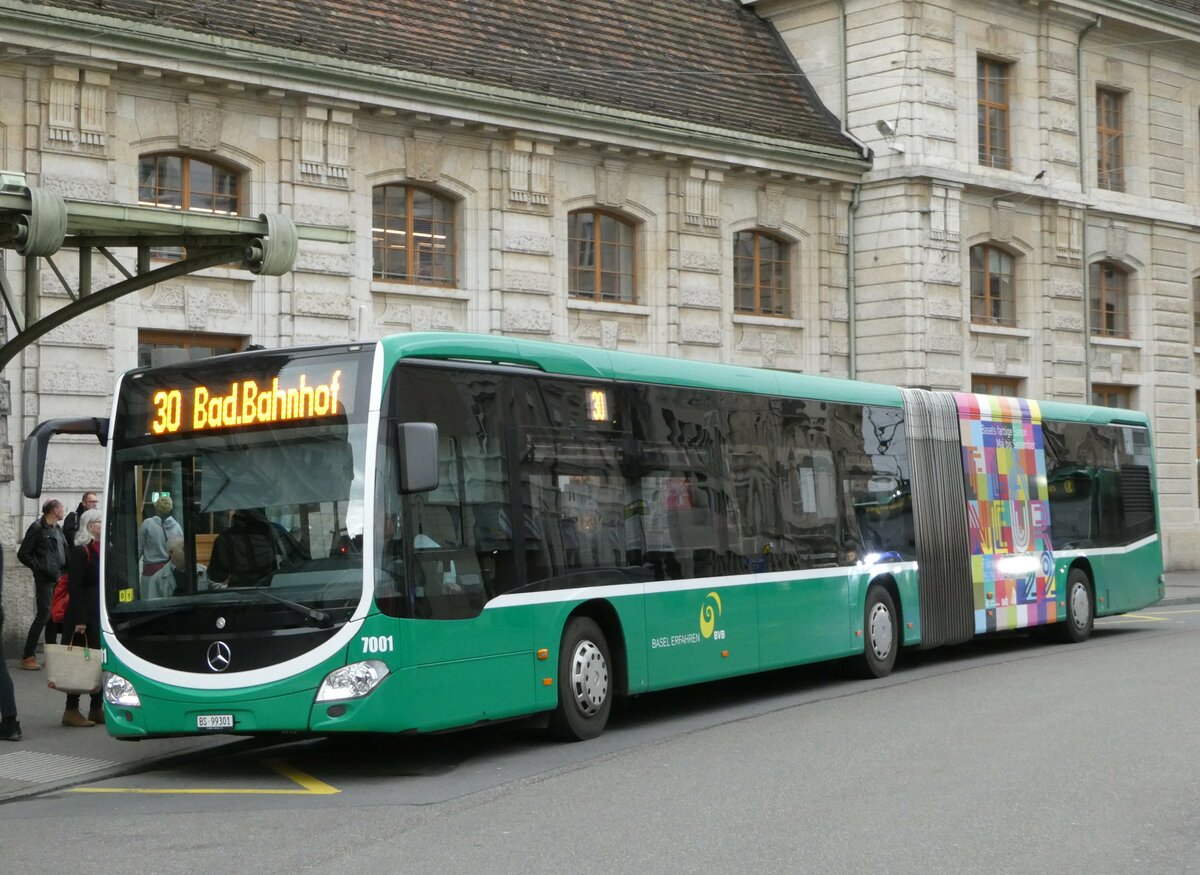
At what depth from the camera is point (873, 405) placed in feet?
57.5

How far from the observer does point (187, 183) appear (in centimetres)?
2142

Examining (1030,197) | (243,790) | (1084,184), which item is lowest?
(243,790)

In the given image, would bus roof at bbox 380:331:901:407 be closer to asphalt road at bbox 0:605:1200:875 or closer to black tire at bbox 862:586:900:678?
black tire at bbox 862:586:900:678

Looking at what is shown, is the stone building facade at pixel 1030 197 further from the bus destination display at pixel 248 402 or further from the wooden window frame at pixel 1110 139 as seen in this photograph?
the bus destination display at pixel 248 402

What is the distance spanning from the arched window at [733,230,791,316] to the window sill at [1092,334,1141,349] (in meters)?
7.93

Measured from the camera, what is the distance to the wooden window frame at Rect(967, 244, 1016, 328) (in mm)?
31438

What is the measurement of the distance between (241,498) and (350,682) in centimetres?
141

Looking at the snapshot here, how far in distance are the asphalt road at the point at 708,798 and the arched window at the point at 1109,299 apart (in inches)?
804

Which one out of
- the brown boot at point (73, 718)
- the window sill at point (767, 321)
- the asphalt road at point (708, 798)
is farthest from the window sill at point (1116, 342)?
the brown boot at point (73, 718)

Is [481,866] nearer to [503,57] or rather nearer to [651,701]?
[651,701]

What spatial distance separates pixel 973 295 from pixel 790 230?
14.5 ft

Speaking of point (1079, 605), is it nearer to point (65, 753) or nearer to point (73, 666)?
point (73, 666)

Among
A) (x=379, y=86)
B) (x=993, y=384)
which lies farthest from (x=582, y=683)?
(x=993, y=384)

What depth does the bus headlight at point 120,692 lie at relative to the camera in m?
11.3
